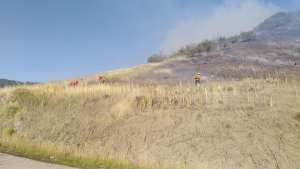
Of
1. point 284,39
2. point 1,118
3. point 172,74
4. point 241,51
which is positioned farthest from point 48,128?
point 284,39

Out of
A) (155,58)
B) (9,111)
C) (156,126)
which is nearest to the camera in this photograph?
(156,126)

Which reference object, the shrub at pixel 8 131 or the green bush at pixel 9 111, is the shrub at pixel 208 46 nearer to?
the green bush at pixel 9 111

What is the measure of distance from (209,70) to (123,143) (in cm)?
2788

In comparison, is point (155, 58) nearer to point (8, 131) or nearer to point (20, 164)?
point (8, 131)

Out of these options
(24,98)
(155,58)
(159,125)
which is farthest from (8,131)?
(155,58)

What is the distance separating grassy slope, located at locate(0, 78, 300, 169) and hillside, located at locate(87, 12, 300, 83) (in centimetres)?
1522

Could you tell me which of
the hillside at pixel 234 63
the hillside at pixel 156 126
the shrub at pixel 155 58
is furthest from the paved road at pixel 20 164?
the shrub at pixel 155 58

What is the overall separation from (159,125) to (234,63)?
30.7m

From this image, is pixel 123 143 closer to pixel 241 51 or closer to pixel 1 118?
pixel 1 118

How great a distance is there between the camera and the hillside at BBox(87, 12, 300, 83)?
148 feet

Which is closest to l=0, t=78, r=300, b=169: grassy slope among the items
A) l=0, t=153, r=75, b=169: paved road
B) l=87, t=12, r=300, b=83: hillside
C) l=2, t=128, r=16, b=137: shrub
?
l=2, t=128, r=16, b=137: shrub

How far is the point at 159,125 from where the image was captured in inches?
870

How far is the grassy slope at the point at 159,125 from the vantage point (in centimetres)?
1831

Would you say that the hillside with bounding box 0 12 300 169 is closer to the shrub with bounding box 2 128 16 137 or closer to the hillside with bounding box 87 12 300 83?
the shrub with bounding box 2 128 16 137
